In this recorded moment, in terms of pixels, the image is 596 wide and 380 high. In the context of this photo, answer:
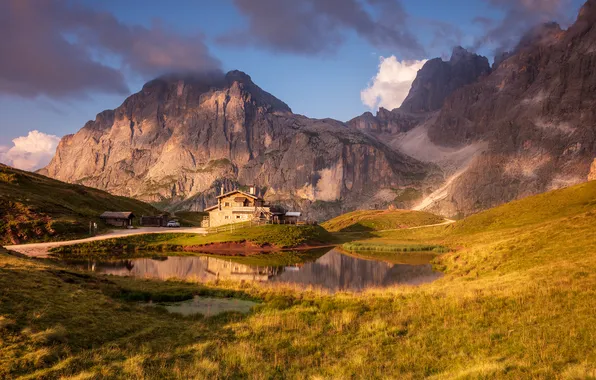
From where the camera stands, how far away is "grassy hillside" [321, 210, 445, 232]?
140 meters

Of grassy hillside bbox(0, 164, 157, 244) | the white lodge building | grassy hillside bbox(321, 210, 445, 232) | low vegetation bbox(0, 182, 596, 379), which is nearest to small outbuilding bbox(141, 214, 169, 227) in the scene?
grassy hillside bbox(0, 164, 157, 244)

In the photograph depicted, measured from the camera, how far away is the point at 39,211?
81438mm

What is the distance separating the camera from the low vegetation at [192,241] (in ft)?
229

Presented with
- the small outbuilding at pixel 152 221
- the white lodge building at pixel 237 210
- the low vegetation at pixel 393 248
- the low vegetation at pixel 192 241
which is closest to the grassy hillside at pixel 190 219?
the small outbuilding at pixel 152 221

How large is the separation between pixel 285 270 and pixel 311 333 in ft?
117

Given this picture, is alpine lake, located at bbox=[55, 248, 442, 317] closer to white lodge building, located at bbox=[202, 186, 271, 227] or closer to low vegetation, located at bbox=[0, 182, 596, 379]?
low vegetation, located at bbox=[0, 182, 596, 379]

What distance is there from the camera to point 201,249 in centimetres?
7775

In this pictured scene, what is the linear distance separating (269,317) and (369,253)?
59776mm

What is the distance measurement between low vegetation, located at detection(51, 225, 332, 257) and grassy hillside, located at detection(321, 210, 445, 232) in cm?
4663

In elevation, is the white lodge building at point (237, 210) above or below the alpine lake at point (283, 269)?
above

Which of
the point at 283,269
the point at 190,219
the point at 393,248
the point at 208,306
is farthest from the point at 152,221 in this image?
the point at 208,306

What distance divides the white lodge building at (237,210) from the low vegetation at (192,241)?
12.2 m

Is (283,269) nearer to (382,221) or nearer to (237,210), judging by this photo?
(237,210)

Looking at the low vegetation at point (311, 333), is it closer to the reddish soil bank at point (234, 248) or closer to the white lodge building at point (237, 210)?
the reddish soil bank at point (234, 248)
